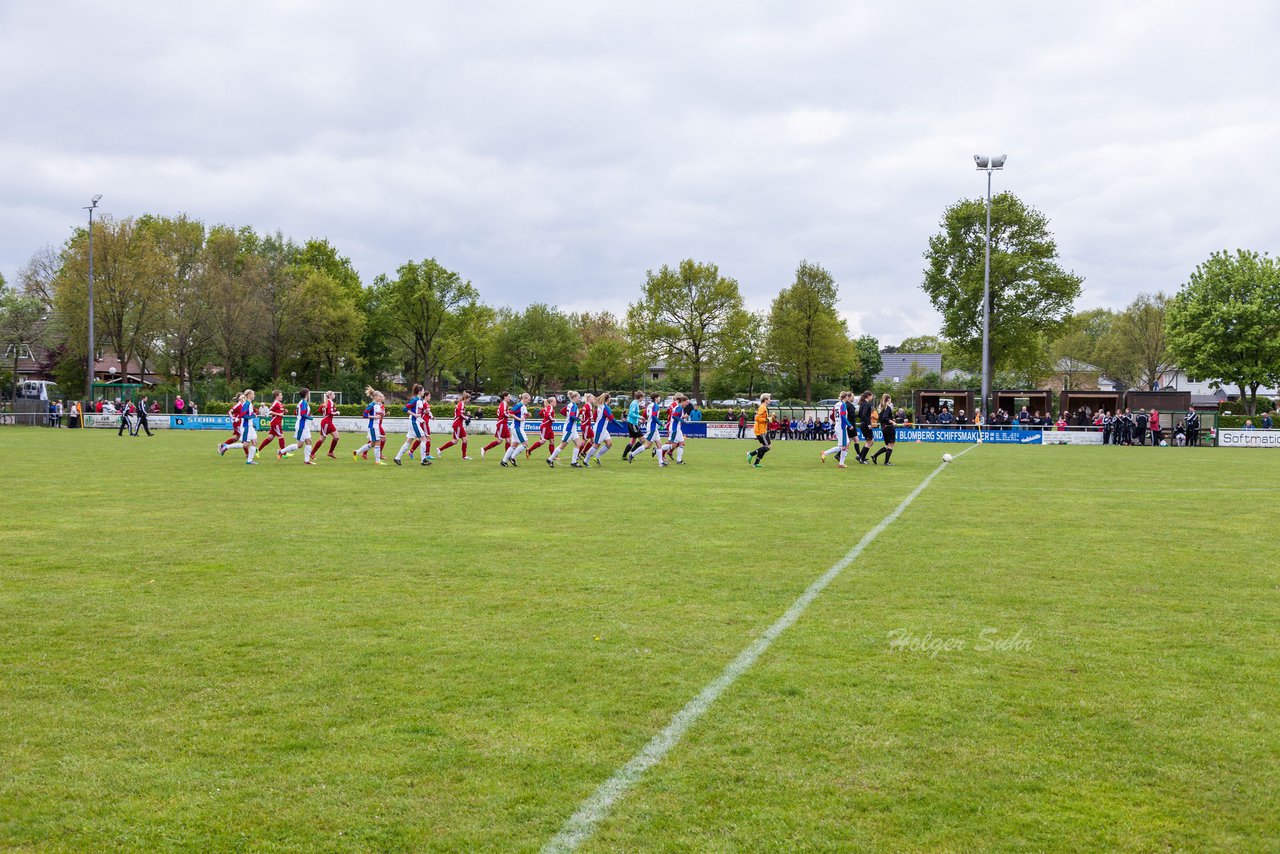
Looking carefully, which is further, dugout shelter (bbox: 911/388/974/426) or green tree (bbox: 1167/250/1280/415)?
green tree (bbox: 1167/250/1280/415)

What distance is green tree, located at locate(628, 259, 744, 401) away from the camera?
77000 mm

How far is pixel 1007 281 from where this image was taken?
61.8 m

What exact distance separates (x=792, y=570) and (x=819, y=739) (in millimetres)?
4791

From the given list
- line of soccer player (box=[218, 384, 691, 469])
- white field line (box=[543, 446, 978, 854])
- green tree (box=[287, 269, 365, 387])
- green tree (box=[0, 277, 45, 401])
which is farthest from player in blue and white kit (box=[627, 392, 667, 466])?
green tree (box=[0, 277, 45, 401])

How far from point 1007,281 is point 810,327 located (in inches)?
694

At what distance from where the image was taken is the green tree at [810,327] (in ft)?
249

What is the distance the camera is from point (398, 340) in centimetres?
8269

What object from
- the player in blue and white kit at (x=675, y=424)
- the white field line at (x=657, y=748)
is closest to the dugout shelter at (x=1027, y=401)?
the player in blue and white kit at (x=675, y=424)

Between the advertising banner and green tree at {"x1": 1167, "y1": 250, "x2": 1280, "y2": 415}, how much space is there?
21.0 meters

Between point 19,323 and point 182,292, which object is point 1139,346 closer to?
point 182,292

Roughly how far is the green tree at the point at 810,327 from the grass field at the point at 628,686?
2527 inches

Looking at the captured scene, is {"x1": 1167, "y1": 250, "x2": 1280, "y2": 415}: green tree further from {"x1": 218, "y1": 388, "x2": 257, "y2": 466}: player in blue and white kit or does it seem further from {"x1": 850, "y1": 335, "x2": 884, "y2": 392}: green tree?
{"x1": 218, "y1": 388, "x2": 257, "y2": 466}: player in blue and white kit

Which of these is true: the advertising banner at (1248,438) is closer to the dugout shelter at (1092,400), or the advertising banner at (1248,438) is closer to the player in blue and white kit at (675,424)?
the dugout shelter at (1092,400)

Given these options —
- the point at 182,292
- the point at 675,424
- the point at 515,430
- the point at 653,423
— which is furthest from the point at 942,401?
the point at 182,292
